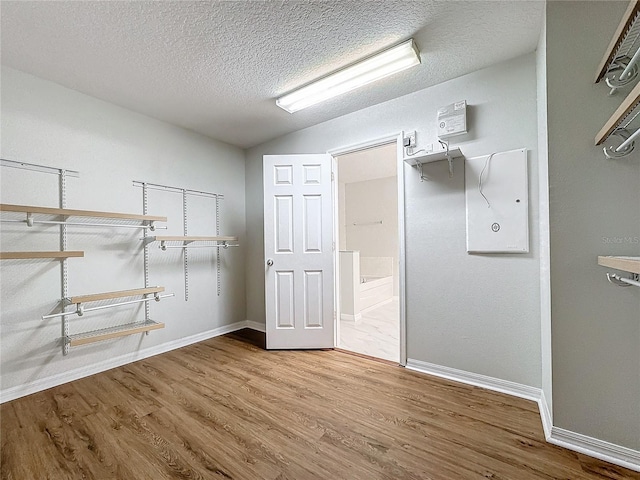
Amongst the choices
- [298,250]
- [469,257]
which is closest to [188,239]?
[298,250]

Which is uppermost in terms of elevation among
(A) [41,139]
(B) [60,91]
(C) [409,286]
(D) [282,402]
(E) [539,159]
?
(B) [60,91]

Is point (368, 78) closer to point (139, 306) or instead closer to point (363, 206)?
point (139, 306)

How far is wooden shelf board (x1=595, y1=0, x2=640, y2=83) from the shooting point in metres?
0.97

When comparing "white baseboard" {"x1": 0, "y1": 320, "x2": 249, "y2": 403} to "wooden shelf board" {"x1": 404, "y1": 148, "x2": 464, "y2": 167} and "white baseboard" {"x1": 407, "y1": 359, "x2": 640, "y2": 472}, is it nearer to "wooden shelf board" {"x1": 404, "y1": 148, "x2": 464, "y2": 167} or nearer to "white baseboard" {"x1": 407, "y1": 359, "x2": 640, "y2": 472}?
"white baseboard" {"x1": 407, "y1": 359, "x2": 640, "y2": 472}

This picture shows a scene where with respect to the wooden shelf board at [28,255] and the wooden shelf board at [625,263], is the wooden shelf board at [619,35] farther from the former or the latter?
the wooden shelf board at [28,255]

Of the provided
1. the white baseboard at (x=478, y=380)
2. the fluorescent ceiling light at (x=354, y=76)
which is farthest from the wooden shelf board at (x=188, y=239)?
the white baseboard at (x=478, y=380)

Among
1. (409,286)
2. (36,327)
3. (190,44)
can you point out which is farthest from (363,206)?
(36,327)

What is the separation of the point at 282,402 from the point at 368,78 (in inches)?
99.3

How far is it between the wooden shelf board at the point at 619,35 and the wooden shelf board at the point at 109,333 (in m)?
3.46

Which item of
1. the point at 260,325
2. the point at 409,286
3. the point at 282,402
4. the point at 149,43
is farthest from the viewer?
the point at 260,325

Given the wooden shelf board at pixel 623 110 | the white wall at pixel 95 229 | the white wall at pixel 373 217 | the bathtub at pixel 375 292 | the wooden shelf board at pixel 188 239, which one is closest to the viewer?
the wooden shelf board at pixel 623 110

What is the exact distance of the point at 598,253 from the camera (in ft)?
4.74

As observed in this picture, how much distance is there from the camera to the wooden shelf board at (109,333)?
220 cm

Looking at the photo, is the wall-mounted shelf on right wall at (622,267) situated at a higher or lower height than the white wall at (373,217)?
lower
